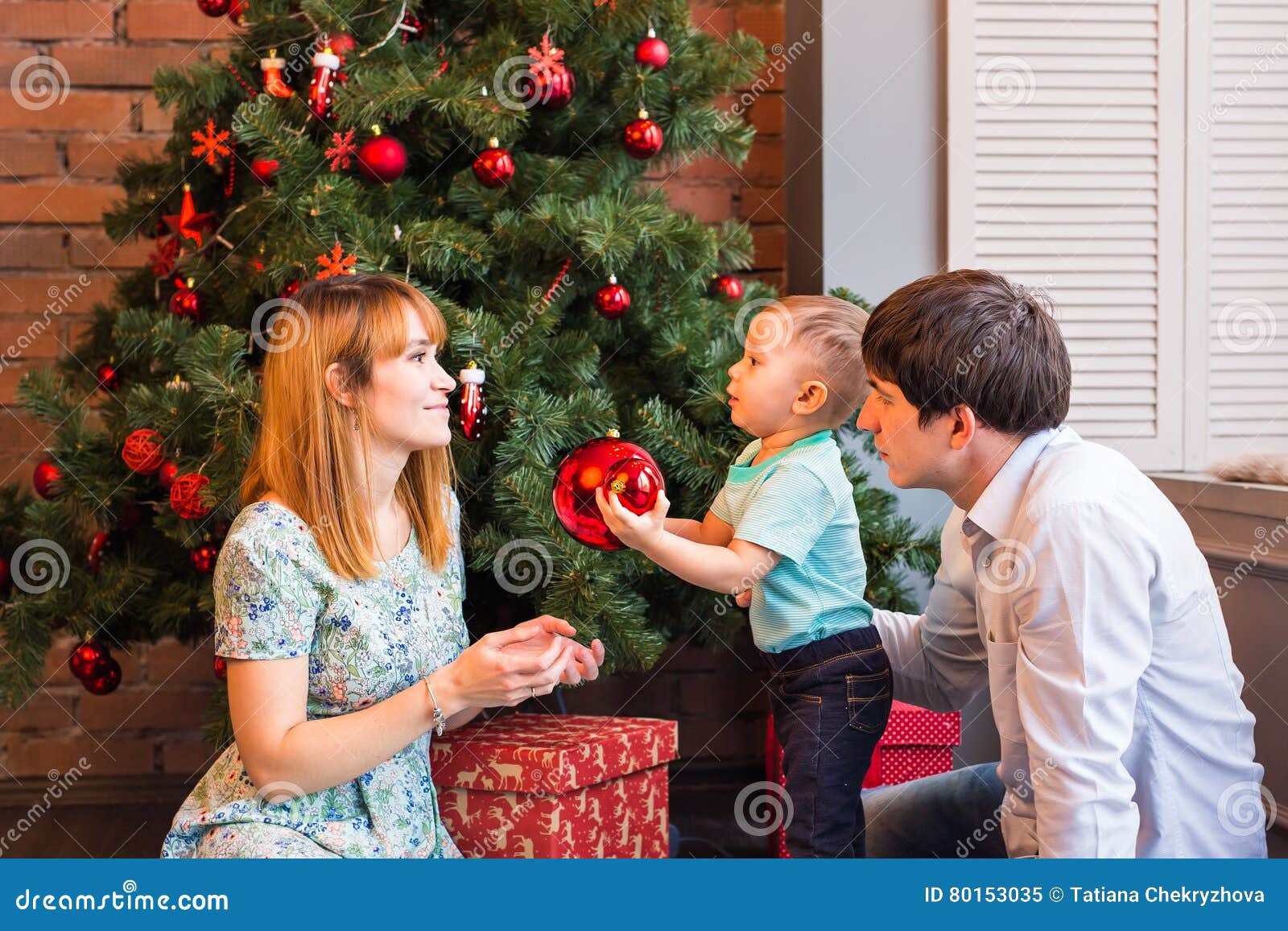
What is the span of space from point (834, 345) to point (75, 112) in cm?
187

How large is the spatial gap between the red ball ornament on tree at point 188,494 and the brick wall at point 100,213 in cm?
95

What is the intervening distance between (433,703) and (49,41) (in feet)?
6.58

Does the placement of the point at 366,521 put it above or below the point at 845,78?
below

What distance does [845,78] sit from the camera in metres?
2.18

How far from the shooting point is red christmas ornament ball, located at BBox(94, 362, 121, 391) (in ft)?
6.57

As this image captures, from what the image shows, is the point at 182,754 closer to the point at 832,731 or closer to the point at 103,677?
the point at 103,677

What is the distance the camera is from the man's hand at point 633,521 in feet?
4.03

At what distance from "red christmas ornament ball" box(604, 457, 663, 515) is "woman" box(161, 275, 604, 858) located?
0.57 feet

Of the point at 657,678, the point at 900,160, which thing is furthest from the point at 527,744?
the point at 900,160

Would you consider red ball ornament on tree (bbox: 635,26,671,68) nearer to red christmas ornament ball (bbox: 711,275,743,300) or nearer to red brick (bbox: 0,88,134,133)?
red christmas ornament ball (bbox: 711,275,743,300)

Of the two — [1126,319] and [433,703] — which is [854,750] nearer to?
[433,703]

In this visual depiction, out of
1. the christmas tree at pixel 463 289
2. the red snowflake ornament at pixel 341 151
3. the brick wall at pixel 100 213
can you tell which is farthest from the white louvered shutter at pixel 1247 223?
the red snowflake ornament at pixel 341 151

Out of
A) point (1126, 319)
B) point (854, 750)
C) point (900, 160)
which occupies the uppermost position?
Result: point (900, 160)
